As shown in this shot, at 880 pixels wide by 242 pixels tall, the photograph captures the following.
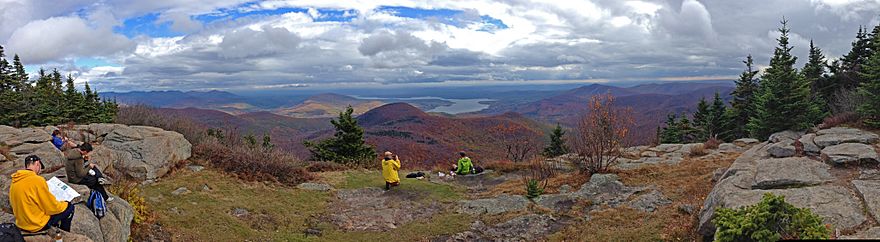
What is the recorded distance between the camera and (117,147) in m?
15.0

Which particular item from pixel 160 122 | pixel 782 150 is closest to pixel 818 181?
pixel 782 150

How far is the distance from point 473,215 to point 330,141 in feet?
53.5

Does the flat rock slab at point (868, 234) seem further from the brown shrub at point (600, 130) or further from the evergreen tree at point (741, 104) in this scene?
the evergreen tree at point (741, 104)

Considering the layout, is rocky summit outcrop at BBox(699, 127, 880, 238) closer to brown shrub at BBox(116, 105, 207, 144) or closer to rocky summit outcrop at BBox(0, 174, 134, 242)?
rocky summit outcrop at BBox(0, 174, 134, 242)

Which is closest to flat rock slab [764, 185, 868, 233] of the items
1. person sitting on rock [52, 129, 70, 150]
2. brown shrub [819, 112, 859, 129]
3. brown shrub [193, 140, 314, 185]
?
brown shrub [819, 112, 859, 129]

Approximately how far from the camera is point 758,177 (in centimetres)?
955

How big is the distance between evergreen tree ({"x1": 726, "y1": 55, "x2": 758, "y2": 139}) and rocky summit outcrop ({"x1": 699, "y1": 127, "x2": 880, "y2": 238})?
28.5 m

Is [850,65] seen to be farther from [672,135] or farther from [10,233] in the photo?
[10,233]

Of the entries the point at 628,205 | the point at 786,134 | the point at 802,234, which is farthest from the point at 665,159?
the point at 802,234

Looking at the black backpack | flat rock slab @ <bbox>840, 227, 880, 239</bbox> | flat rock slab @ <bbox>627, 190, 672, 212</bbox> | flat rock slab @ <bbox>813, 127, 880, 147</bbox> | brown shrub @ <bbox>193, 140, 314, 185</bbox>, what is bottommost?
flat rock slab @ <bbox>627, 190, 672, 212</bbox>

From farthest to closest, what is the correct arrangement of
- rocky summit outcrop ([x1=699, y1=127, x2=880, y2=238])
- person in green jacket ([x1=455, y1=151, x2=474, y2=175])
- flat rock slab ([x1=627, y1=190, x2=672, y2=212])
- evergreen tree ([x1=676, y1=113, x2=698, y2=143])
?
evergreen tree ([x1=676, y1=113, x2=698, y2=143]) < person in green jacket ([x1=455, y1=151, x2=474, y2=175]) < flat rock slab ([x1=627, y1=190, x2=672, y2=212]) < rocky summit outcrop ([x1=699, y1=127, x2=880, y2=238])

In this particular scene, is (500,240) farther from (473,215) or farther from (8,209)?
(8,209)

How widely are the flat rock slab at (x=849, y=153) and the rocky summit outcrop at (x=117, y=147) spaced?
1901 cm

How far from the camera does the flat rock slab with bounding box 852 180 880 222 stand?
7.12 m
